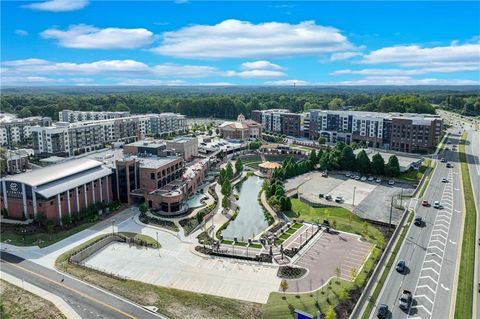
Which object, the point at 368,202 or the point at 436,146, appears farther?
the point at 436,146

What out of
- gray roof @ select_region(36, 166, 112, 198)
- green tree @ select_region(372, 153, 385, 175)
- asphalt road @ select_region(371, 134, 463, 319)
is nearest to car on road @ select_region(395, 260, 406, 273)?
asphalt road @ select_region(371, 134, 463, 319)

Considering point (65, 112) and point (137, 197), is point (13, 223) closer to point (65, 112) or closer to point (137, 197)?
point (137, 197)

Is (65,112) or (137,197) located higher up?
(65,112)

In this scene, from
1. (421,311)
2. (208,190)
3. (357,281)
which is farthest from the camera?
(208,190)

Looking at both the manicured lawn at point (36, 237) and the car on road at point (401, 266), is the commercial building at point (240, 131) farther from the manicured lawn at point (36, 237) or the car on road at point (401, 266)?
the car on road at point (401, 266)

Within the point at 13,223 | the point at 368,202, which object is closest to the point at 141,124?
the point at 13,223

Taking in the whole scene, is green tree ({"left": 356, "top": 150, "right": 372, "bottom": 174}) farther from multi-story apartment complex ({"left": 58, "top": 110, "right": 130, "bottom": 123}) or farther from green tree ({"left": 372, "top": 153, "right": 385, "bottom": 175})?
Result: multi-story apartment complex ({"left": 58, "top": 110, "right": 130, "bottom": 123})
